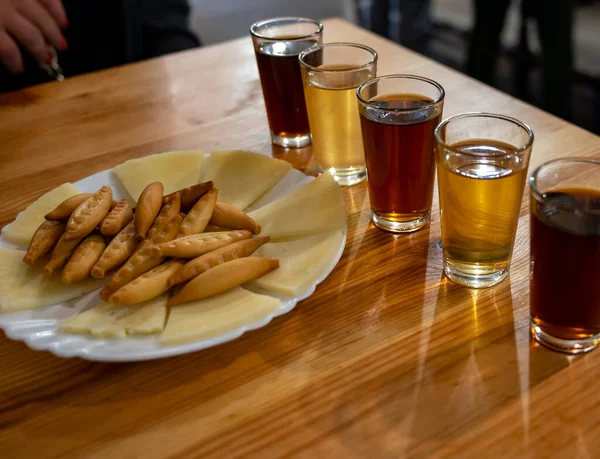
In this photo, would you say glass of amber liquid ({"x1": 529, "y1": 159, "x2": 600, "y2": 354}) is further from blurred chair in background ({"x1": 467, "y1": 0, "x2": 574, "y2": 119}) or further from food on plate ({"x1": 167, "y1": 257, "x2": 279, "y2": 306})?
blurred chair in background ({"x1": 467, "y1": 0, "x2": 574, "y2": 119})

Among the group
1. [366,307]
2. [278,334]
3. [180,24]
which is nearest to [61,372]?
[278,334]

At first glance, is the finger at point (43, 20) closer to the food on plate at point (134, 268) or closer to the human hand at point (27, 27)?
the human hand at point (27, 27)

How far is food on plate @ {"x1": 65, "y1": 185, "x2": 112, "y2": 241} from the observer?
0.78 m

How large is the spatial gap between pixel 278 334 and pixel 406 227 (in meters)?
0.27

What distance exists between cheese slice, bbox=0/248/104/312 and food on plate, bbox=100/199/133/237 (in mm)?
64

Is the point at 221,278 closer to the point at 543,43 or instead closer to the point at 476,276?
the point at 476,276

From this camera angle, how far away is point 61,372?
704 mm

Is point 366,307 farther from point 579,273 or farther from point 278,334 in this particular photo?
point 579,273

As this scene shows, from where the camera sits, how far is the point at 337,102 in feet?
3.13

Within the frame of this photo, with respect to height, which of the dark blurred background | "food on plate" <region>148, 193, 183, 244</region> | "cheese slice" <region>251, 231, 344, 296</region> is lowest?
the dark blurred background

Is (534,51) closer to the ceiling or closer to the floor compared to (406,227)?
closer to the floor

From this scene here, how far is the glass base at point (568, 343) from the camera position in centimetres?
66

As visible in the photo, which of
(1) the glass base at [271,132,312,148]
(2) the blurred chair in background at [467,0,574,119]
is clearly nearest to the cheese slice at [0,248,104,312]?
(1) the glass base at [271,132,312,148]

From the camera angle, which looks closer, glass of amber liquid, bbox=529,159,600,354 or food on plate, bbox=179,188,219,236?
glass of amber liquid, bbox=529,159,600,354
